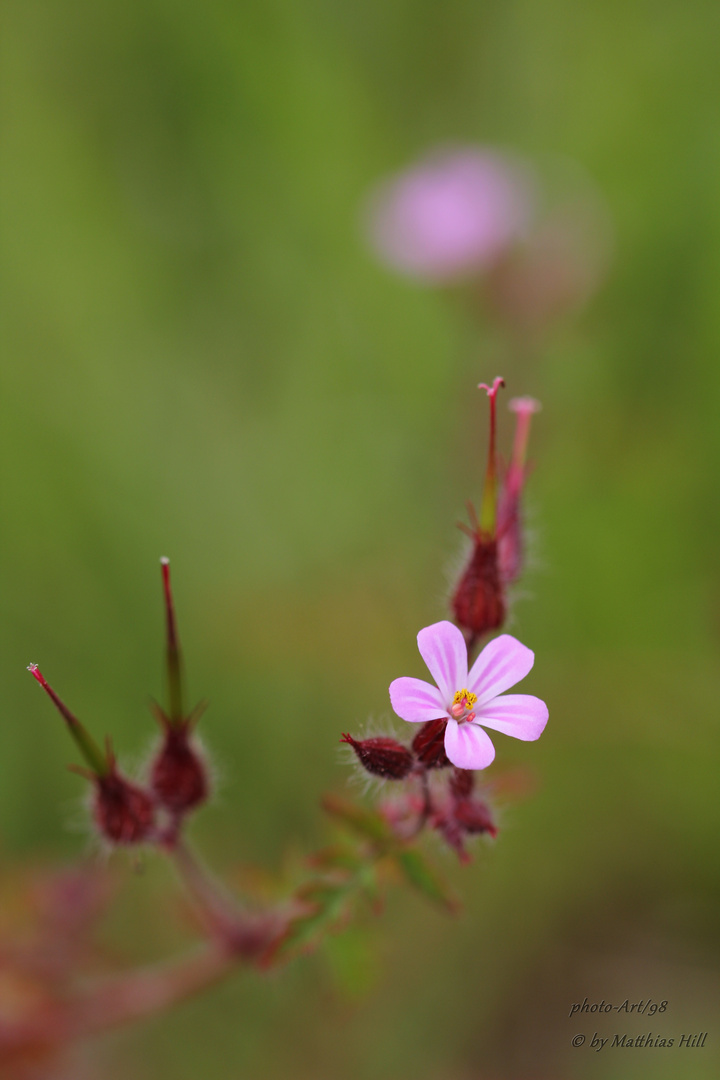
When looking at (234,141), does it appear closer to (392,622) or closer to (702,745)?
(392,622)

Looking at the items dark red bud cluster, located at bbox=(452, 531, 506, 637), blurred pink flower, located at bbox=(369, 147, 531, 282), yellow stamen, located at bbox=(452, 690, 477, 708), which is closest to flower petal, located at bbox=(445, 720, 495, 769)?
yellow stamen, located at bbox=(452, 690, 477, 708)

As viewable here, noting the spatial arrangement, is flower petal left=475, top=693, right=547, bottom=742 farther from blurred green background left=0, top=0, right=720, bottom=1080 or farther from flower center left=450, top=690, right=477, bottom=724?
blurred green background left=0, top=0, right=720, bottom=1080

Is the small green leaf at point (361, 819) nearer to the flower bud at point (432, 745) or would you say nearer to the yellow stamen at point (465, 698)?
the flower bud at point (432, 745)

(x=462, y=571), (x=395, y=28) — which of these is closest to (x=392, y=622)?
(x=462, y=571)

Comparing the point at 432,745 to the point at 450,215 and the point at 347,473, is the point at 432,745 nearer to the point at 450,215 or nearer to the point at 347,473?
the point at 347,473

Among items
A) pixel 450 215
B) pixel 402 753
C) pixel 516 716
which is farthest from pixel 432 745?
pixel 450 215
